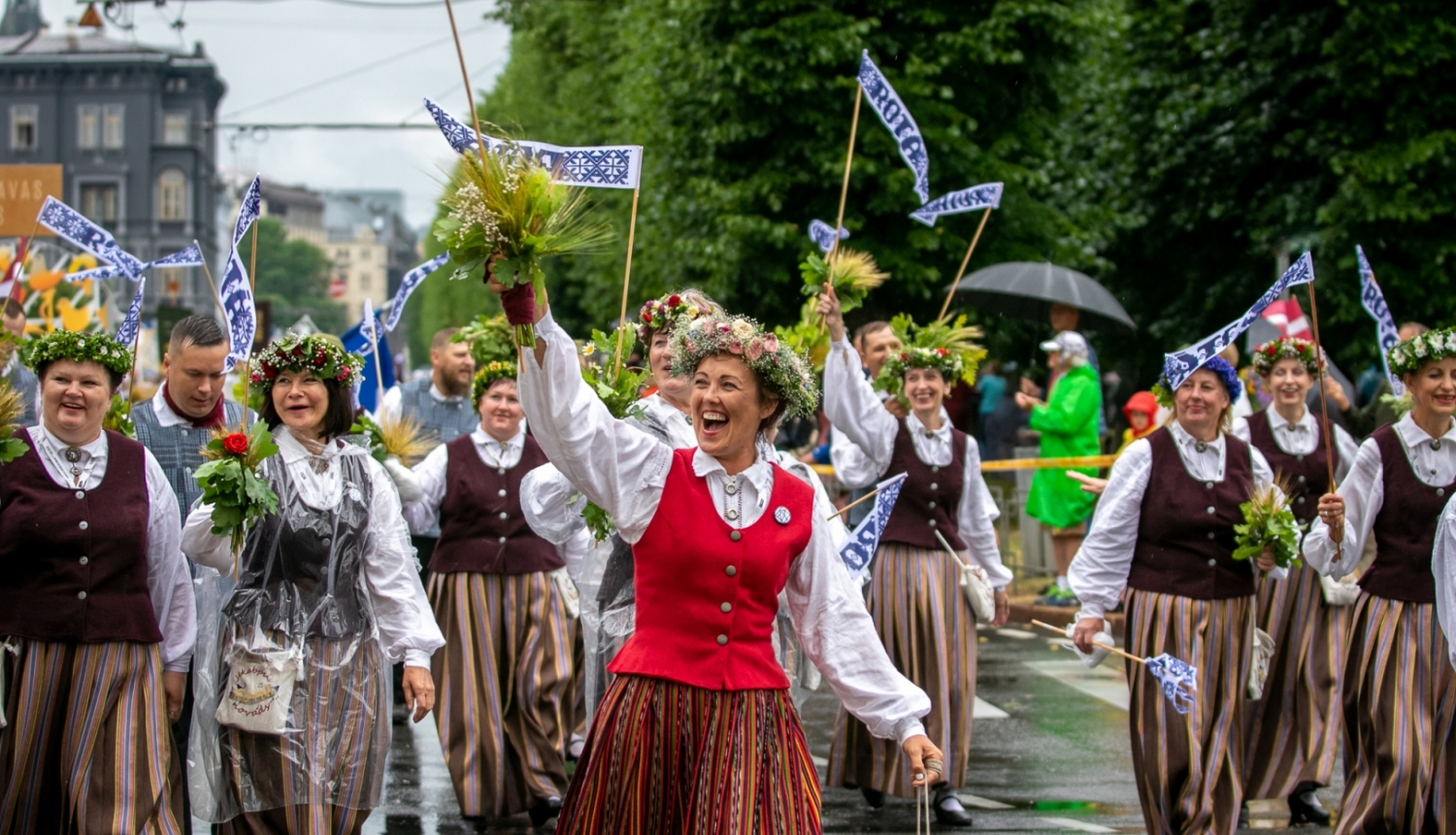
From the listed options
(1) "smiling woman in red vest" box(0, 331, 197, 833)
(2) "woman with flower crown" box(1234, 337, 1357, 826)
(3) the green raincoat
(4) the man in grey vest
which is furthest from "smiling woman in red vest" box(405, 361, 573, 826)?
(3) the green raincoat

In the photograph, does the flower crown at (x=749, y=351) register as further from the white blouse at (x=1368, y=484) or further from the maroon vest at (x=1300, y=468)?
the maroon vest at (x=1300, y=468)

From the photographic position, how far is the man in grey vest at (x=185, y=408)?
6914mm

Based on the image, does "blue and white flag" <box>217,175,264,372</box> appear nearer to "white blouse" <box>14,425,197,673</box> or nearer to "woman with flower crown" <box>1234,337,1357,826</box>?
"white blouse" <box>14,425,197,673</box>

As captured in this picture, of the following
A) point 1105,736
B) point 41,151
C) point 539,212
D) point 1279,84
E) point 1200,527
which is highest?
point 41,151

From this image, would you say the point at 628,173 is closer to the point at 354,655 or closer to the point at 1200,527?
the point at 354,655

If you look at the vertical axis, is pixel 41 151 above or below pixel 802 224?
above

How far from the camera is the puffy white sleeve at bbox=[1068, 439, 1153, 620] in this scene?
7.11 metres

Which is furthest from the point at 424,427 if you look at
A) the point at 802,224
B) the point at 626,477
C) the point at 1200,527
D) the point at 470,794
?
the point at 802,224

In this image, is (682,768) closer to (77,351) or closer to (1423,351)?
(77,351)

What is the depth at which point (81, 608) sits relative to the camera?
5.66 meters

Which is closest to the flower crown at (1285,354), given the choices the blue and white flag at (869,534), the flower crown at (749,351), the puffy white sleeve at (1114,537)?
the puffy white sleeve at (1114,537)

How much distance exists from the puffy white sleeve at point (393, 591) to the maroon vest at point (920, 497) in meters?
2.80

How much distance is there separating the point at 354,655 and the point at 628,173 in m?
1.89

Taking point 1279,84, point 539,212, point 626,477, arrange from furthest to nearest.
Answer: point 1279,84 < point 626,477 < point 539,212
